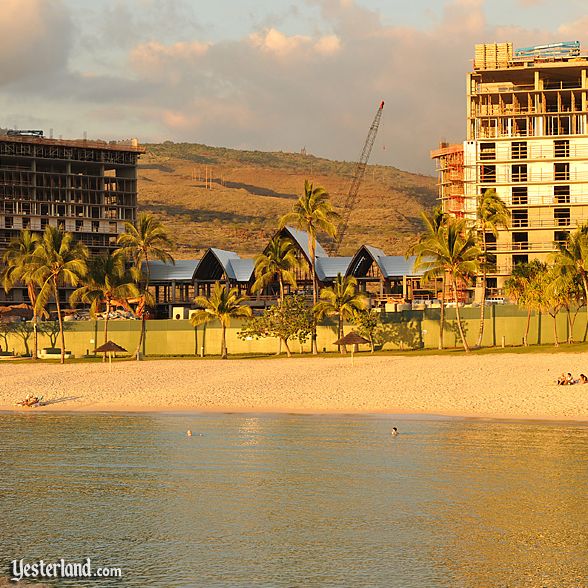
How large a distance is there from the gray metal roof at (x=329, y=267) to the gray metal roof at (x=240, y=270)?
29.3 feet

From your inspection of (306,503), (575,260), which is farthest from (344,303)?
(306,503)

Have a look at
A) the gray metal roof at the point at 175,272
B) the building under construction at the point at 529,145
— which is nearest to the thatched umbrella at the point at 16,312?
the gray metal roof at the point at 175,272

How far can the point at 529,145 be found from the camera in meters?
152

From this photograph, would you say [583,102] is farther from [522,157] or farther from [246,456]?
[246,456]

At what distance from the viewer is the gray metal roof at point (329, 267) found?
137 meters

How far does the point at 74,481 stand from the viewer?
139 feet

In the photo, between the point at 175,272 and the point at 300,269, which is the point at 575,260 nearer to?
the point at 300,269

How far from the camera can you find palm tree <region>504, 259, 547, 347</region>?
9244 cm

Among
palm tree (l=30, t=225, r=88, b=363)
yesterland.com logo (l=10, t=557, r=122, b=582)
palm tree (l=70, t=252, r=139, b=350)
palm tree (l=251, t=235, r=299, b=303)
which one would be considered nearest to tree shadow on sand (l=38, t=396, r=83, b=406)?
palm tree (l=70, t=252, r=139, b=350)

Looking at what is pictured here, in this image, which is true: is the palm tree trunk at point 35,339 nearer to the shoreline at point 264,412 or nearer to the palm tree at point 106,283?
the palm tree at point 106,283

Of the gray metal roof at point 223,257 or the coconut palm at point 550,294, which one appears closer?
the coconut palm at point 550,294

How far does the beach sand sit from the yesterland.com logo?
36.0 meters

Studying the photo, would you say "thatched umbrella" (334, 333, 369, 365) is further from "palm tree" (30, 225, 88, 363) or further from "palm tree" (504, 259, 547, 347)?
"palm tree" (30, 225, 88, 363)

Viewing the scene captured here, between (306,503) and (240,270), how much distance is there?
336 feet
